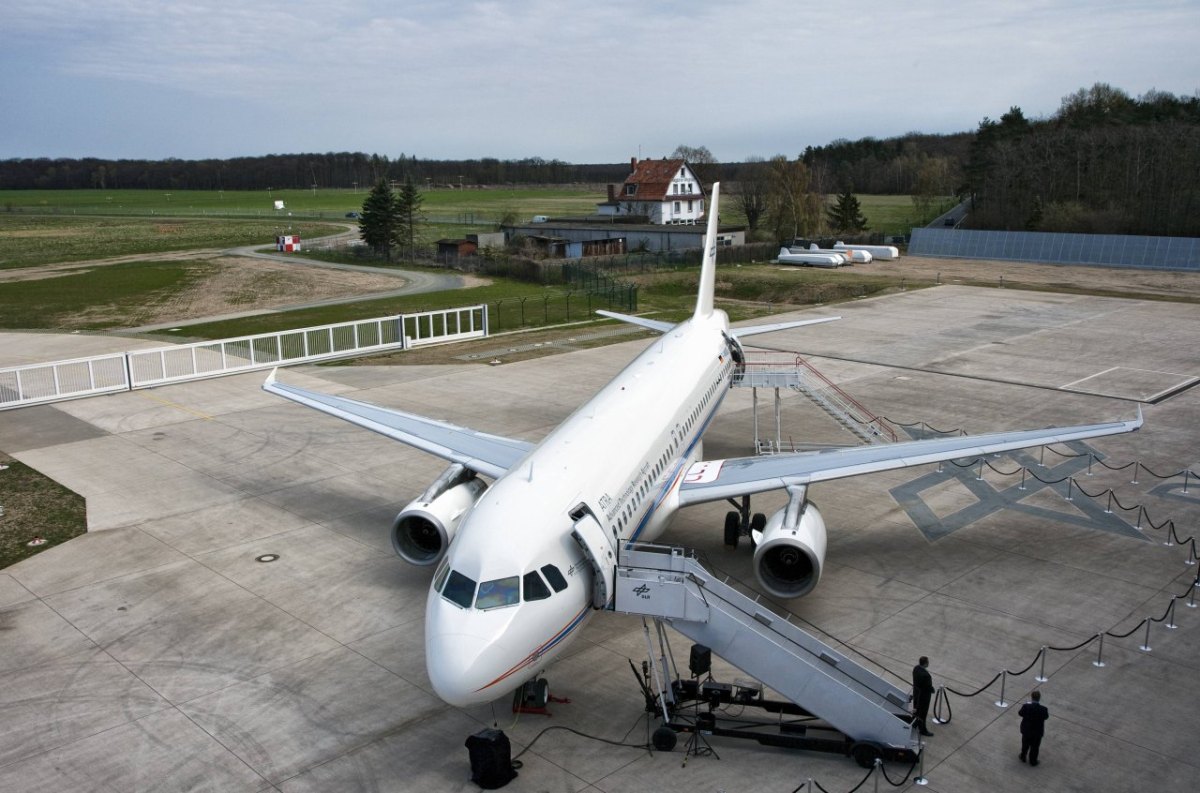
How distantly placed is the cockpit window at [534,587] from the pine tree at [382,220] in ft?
303

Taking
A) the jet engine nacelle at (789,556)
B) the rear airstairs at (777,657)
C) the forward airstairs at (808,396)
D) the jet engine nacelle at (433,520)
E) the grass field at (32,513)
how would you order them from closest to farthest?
the rear airstairs at (777,657)
the jet engine nacelle at (789,556)
the jet engine nacelle at (433,520)
the grass field at (32,513)
the forward airstairs at (808,396)

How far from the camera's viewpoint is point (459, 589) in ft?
52.5

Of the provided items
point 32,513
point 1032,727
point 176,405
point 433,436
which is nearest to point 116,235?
point 176,405

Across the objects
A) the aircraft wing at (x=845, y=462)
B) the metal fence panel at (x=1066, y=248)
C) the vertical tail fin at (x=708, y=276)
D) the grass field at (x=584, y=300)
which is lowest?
the grass field at (x=584, y=300)

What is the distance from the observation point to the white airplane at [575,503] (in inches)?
618

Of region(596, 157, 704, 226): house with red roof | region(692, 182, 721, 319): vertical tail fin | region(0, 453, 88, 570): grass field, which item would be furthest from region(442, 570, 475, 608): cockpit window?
region(596, 157, 704, 226): house with red roof

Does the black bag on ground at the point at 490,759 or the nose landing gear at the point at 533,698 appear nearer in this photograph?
the black bag on ground at the point at 490,759

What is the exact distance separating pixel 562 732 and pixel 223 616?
9.47 meters

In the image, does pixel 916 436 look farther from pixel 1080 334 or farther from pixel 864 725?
pixel 1080 334

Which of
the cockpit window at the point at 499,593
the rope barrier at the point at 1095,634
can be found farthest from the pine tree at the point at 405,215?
the cockpit window at the point at 499,593

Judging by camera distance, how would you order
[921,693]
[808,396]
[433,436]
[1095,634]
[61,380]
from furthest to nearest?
[61,380] < [808,396] < [433,436] < [1095,634] < [921,693]

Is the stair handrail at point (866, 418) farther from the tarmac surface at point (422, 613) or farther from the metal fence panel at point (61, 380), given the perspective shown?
the metal fence panel at point (61, 380)

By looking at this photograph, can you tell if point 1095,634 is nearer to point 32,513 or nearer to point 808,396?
point 808,396

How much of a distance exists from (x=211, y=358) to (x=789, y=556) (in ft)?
122
